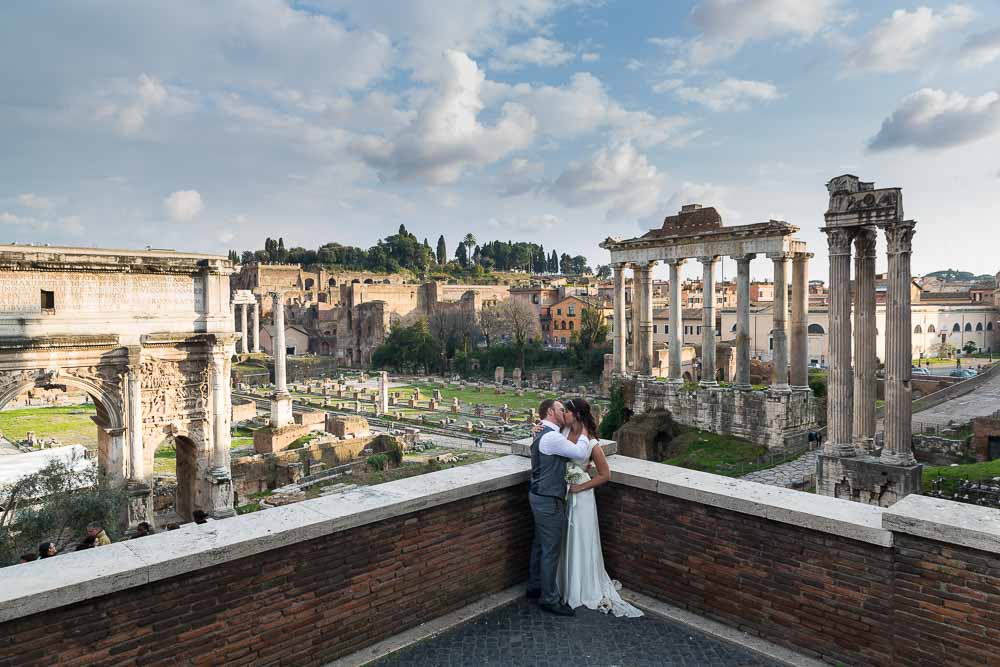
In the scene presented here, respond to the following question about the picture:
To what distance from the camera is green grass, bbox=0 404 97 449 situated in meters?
30.2

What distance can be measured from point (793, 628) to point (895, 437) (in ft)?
Answer: 31.4

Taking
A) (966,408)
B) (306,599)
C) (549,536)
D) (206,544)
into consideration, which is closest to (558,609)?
(549,536)

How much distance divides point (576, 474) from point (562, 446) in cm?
26

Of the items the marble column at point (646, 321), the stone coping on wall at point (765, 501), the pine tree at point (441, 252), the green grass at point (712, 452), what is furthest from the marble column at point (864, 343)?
the pine tree at point (441, 252)

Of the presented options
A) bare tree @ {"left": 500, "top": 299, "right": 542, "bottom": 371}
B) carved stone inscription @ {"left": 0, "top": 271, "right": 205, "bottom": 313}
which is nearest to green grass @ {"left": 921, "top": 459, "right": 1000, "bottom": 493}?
carved stone inscription @ {"left": 0, "top": 271, "right": 205, "bottom": 313}

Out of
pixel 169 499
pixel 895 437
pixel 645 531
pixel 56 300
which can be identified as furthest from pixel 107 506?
pixel 895 437

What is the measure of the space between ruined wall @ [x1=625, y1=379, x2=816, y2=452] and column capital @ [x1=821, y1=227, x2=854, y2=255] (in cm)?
673

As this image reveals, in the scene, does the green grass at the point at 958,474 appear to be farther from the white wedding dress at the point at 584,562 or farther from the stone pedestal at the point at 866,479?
the white wedding dress at the point at 584,562

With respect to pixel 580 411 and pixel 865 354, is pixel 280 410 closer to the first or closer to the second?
pixel 865 354

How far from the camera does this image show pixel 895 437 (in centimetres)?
1168

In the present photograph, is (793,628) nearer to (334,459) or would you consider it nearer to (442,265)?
(334,459)

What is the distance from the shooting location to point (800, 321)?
1833 cm

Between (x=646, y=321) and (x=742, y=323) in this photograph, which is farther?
(x=646, y=321)

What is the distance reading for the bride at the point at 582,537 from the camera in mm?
4273
